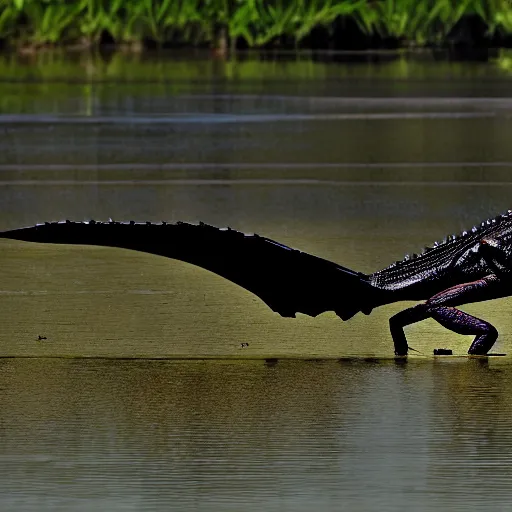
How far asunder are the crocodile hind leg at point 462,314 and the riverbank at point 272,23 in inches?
1185

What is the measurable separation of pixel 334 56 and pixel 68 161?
791 inches

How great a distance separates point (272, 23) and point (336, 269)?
3171 cm

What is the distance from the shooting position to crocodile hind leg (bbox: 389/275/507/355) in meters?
7.35

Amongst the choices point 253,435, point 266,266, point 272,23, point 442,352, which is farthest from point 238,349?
point 272,23

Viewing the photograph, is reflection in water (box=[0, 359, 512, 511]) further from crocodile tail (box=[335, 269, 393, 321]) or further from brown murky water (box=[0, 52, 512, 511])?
crocodile tail (box=[335, 269, 393, 321])

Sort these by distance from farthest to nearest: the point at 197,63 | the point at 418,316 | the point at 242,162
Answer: the point at 197,63, the point at 242,162, the point at 418,316

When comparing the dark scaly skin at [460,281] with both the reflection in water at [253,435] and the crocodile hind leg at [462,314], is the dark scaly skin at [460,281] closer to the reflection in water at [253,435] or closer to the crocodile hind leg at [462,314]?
the crocodile hind leg at [462,314]

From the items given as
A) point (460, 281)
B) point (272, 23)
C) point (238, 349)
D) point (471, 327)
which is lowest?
point (238, 349)

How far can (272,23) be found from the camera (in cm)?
3900

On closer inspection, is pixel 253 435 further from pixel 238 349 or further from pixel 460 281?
pixel 460 281

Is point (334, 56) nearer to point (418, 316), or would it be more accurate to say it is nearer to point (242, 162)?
point (242, 162)

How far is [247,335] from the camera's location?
790 centimetres

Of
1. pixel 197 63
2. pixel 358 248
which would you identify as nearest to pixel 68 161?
pixel 358 248

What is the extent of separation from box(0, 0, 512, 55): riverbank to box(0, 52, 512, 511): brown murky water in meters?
19.7
